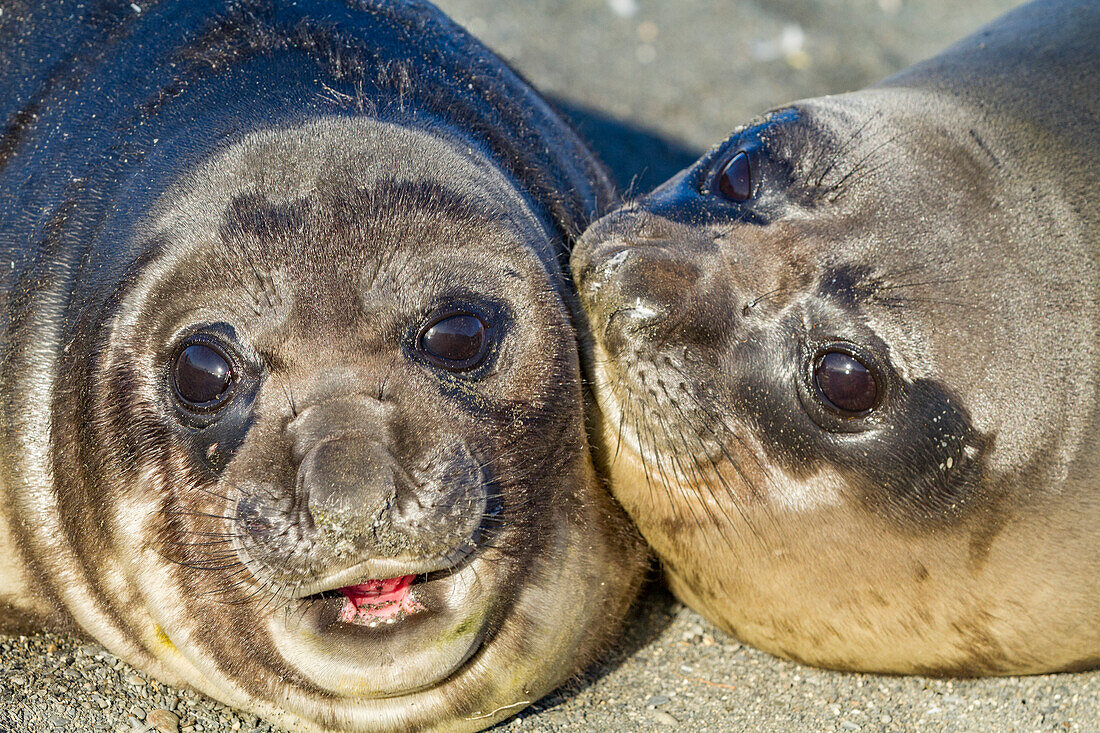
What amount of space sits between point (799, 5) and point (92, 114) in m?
5.71

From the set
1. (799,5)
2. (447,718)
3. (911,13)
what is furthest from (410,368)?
(911,13)

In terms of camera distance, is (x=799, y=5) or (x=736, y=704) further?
(x=799, y=5)

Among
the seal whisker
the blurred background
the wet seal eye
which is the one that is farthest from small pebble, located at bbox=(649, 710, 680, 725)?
the blurred background

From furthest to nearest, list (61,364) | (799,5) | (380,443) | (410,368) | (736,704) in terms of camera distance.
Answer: (799,5), (736,704), (61,364), (410,368), (380,443)

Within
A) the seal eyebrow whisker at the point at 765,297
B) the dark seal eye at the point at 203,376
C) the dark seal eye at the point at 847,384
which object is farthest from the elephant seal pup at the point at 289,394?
the dark seal eye at the point at 847,384

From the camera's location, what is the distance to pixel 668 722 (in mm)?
3553

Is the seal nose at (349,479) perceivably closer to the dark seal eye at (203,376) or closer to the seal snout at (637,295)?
the dark seal eye at (203,376)

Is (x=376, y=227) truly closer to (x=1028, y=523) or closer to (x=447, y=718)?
(x=447, y=718)

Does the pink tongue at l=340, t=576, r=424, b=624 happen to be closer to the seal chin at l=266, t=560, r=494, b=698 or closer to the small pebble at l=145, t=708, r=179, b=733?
the seal chin at l=266, t=560, r=494, b=698

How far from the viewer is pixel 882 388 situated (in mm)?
3379

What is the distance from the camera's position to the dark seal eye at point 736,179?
3.89 metres

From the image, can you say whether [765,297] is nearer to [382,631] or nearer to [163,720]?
[382,631]

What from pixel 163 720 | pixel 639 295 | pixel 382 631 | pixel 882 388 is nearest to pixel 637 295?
pixel 639 295

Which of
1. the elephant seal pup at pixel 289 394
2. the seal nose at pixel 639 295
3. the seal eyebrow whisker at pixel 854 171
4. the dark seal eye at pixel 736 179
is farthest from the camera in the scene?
the dark seal eye at pixel 736 179
